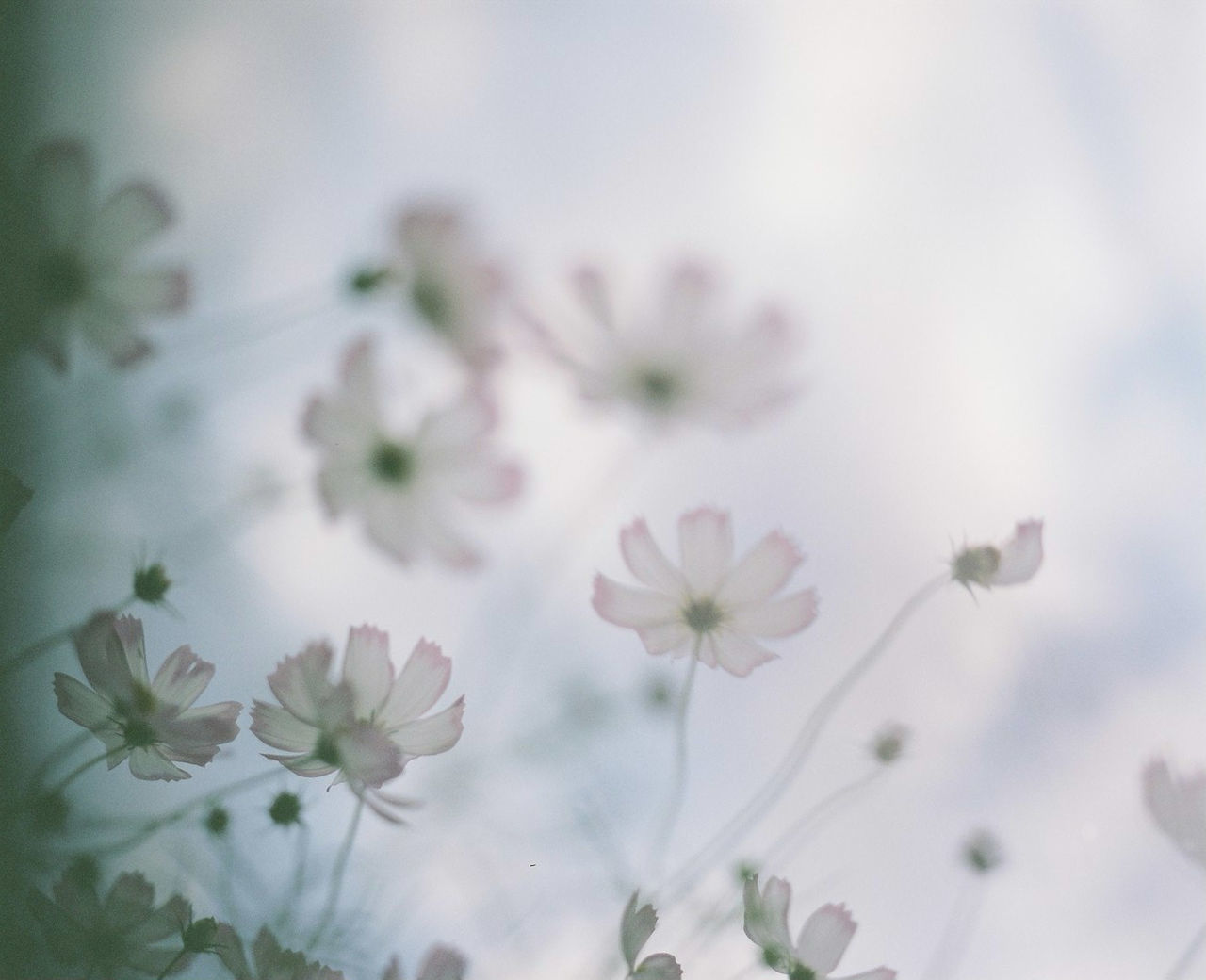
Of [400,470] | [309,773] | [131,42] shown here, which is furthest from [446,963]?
[131,42]

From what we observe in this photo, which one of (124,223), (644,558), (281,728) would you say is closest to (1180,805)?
(644,558)

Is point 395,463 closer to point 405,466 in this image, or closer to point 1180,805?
point 405,466

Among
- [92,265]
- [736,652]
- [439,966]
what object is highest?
[92,265]

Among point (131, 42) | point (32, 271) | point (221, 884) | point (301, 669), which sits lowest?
point (221, 884)

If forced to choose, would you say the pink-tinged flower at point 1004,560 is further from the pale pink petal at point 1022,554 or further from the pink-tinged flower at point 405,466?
the pink-tinged flower at point 405,466

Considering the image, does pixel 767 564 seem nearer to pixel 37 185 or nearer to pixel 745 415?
pixel 745 415

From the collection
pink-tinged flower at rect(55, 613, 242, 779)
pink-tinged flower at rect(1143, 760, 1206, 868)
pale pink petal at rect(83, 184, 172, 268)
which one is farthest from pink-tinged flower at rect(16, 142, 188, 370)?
pink-tinged flower at rect(1143, 760, 1206, 868)

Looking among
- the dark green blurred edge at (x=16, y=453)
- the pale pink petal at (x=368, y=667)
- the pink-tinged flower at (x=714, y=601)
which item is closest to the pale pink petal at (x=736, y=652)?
the pink-tinged flower at (x=714, y=601)
